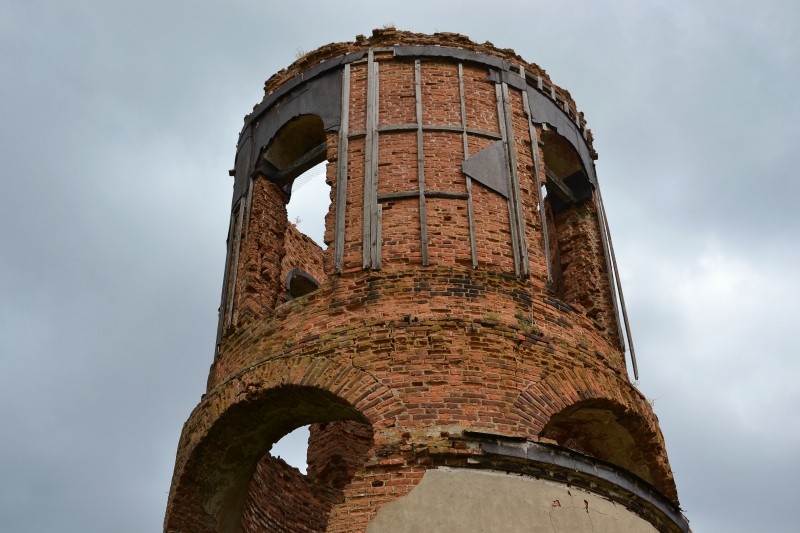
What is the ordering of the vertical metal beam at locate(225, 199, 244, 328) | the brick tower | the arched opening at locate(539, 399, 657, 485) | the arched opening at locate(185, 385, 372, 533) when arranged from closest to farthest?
the brick tower, the arched opening at locate(185, 385, 372, 533), the arched opening at locate(539, 399, 657, 485), the vertical metal beam at locate(225, 199, 244, 328)

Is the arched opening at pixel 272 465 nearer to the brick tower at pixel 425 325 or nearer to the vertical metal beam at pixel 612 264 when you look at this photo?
the brick tower at pixel 425 325

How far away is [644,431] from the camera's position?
10.8 metres

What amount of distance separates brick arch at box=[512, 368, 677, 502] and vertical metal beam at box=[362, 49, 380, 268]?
226cm

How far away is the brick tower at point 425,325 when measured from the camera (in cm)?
887

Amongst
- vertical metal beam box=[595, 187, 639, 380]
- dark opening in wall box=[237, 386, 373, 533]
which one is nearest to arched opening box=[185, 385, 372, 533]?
dark opening in wall box=[237, 386, 373, 533]

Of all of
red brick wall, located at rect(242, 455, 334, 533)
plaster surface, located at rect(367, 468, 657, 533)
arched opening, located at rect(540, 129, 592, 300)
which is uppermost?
arched opening, located at rect(540, 129, 592, 300)

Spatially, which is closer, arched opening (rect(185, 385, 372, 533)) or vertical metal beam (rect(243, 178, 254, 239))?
arched opening (rect(185, 385, 372, 533))

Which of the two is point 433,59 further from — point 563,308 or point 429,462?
point 429,462

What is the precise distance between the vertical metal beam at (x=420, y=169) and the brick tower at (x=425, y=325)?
22 millimetres

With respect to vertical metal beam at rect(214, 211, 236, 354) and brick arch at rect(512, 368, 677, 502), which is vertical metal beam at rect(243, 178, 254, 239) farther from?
brick arch at rect(512, 368, 677, 502)

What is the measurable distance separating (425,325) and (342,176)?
2.41m

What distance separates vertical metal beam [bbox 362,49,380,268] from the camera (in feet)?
35.4

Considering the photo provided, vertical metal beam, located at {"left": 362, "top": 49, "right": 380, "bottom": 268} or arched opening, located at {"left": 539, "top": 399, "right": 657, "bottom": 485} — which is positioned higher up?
vertical metal beam, located at {"left": 362, "top": 49, "right": 380, "bottom": 268}

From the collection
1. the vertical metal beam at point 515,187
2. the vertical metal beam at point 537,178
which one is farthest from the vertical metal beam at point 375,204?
the vertical metal beam at point 537,178
